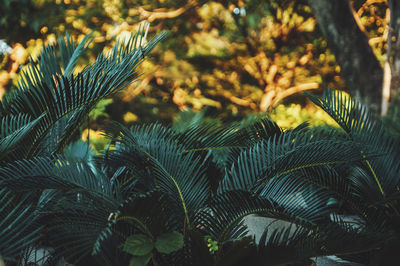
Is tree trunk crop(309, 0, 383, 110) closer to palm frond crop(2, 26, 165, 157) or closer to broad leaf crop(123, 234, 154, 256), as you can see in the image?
palm frond crop(2, 26, 165, 157)

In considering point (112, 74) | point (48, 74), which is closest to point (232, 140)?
point (112, 74)

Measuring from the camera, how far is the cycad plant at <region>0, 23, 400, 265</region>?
185 centimetres

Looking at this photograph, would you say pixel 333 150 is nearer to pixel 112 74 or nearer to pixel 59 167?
pixel 112 74

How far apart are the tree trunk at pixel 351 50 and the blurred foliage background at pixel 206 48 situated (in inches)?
106

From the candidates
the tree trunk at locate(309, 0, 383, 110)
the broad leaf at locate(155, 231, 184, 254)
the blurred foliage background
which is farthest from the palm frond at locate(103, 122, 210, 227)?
the blurred foliage background

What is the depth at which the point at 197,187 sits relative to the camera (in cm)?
222

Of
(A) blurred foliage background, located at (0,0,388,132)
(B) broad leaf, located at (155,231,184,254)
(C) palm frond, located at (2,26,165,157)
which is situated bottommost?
(B) broad leaf, located at (155,231,184,254)

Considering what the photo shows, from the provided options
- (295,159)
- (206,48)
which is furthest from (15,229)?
(206,48)

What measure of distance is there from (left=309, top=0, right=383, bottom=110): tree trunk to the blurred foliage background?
2.69 m

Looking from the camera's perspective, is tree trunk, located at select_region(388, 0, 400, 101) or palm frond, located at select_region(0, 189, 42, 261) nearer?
palm frond, located at select_region(0, 189, 42, 261)

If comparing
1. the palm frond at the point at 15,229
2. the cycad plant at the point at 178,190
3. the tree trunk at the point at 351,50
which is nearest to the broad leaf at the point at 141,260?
the cycad plant at the point at 178,190

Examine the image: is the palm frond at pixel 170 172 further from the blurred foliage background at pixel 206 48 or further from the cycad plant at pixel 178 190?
the blurred foliage background at pixel 206 48

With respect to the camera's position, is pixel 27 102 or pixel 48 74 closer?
pixel 27 102

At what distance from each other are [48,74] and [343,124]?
6.89ft
